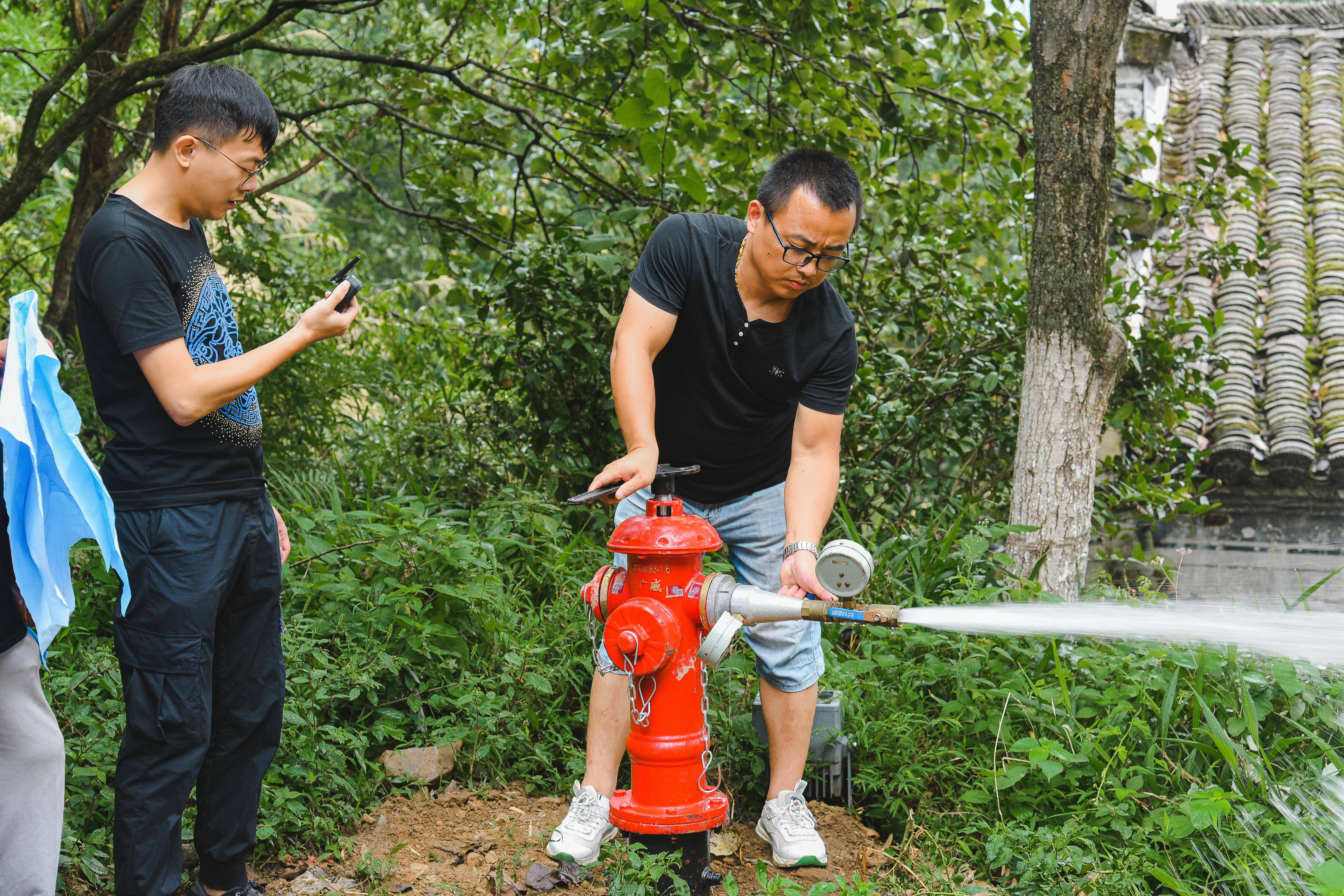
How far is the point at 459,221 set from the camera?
5156 millimetres

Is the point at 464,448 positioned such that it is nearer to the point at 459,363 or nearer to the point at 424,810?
the point at 459,363

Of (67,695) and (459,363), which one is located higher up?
(459,363)

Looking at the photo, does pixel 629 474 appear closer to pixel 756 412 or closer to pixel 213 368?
pixel 756 412

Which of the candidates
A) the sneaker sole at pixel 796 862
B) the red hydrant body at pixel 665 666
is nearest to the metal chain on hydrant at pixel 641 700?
the red hydrant body at pixel 665 666

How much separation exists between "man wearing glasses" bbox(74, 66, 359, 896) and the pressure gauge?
3.65ft

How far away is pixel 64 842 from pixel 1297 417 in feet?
18.6

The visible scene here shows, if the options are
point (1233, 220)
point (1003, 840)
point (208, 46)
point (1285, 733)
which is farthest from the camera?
point (1233, 220)

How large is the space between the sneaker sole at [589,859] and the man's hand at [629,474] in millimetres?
877

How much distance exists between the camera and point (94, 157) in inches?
211

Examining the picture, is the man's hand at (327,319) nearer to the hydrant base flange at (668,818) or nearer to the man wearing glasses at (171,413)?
the man wearing glasses at (171,413)

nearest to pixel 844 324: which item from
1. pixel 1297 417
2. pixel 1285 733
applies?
pixel 1285 733

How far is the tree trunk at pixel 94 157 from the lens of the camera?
16.9 feet

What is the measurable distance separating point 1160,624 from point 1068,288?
155 cm

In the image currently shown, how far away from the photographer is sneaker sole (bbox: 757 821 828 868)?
8.68ft
